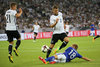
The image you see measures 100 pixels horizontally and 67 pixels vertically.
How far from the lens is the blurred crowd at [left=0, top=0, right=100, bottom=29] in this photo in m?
39.3

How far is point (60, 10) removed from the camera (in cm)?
4506

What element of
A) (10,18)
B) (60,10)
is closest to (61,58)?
(10,18)

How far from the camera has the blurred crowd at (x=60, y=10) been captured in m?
39.3

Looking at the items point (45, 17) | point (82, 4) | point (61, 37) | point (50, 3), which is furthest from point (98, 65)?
point (82, 4)

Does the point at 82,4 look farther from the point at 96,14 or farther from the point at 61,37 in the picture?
the point at 61,37

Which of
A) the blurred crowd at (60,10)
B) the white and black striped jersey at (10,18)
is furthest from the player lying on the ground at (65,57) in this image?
the blurred crowd at (60,10)

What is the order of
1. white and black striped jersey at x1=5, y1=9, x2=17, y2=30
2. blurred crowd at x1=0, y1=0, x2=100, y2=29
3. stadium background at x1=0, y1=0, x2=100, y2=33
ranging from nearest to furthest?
1. white and black striped jersey at x1=5, y1=9, x2=17, y2=30
2. stadium background at x1=0, y1=0, x2=100, y2=33
3. blurred crowd at x1=0, y1=0, x2=100, y2=29

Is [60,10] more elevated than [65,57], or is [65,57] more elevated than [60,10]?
[60,10]

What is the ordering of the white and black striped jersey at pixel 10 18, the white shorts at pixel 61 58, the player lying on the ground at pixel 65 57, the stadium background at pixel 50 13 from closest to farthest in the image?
the white shorts at pixel 61 58
the player lying on the ground at pixel 65 57
the white and black striped jersey at pixel 10 18
the stadium background at pixel 50 13

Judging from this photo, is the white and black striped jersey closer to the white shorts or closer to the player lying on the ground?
the player lying on the ground

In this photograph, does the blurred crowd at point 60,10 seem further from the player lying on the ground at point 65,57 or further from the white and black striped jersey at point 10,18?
the player lying on the ground at point 65,57

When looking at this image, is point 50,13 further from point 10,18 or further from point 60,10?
point 10,18

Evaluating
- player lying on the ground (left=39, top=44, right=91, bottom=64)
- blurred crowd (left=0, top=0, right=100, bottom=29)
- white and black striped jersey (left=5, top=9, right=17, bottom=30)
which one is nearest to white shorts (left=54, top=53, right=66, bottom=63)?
player lying on the ground (left=39, top=44, right=91, bottom=64)

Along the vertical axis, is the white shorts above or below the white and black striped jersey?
below
